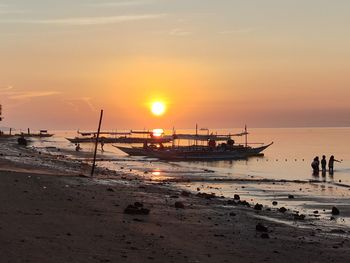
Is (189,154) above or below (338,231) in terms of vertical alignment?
above

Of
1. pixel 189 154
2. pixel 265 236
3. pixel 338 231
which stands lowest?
pixel 265 236

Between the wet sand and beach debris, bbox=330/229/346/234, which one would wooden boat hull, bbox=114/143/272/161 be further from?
beach debris, bbox=330/229/346/234

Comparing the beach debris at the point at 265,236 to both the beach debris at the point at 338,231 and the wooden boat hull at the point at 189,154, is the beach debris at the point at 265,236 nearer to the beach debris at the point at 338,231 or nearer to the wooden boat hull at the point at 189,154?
the beach debris at the point at 338,231

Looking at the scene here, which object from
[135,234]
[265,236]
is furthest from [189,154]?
[135,234]

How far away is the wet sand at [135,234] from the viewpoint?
945cm

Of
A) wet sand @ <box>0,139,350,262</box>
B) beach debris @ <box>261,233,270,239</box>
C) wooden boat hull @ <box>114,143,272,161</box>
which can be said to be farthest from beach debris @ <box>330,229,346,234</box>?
wooden boat hull @ <box>114,143,272,161</box>

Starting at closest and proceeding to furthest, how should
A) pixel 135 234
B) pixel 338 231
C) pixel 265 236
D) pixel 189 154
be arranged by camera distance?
pixel 135 234
pixel 265 236
pixel 338 231
pixel 189 154

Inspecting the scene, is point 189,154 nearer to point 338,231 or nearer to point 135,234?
point 338,231

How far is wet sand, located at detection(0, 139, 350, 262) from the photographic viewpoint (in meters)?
9.45

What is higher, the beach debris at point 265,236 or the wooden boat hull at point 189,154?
the wooden boat hull at point 189,154

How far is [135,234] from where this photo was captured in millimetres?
11656

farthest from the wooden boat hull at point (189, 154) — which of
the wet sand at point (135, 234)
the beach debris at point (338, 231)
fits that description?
the beach debris at point (338, 231)

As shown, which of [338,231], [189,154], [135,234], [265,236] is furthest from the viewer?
[189,154]

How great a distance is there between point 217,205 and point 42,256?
1299cm
